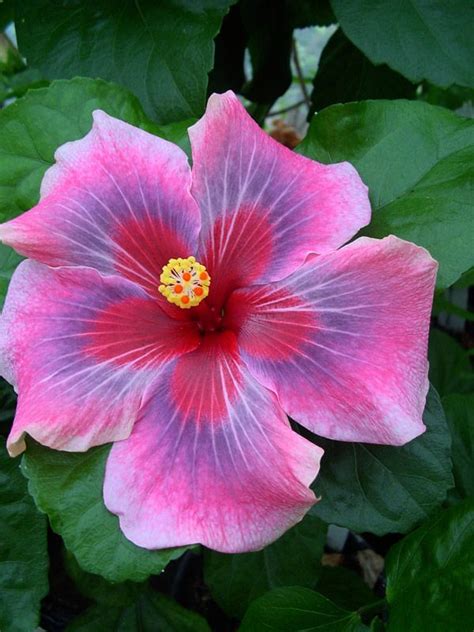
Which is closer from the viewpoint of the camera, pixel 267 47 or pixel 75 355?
pixel 75 355

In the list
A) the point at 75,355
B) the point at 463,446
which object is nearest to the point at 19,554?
the point at 75,355

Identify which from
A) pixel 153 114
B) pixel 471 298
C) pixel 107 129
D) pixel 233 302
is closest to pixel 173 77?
pixel 153 114

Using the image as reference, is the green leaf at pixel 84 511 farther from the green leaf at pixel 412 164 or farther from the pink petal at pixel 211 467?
the green leaf at pixel 412 164

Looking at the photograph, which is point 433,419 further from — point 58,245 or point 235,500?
point 58,245

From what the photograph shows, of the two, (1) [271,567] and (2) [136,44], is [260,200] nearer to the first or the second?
(2) [136,44]

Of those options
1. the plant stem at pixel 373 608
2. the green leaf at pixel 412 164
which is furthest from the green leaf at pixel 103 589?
the green leaf at pixel 412 164

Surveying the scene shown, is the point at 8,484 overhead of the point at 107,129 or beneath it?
beneath
